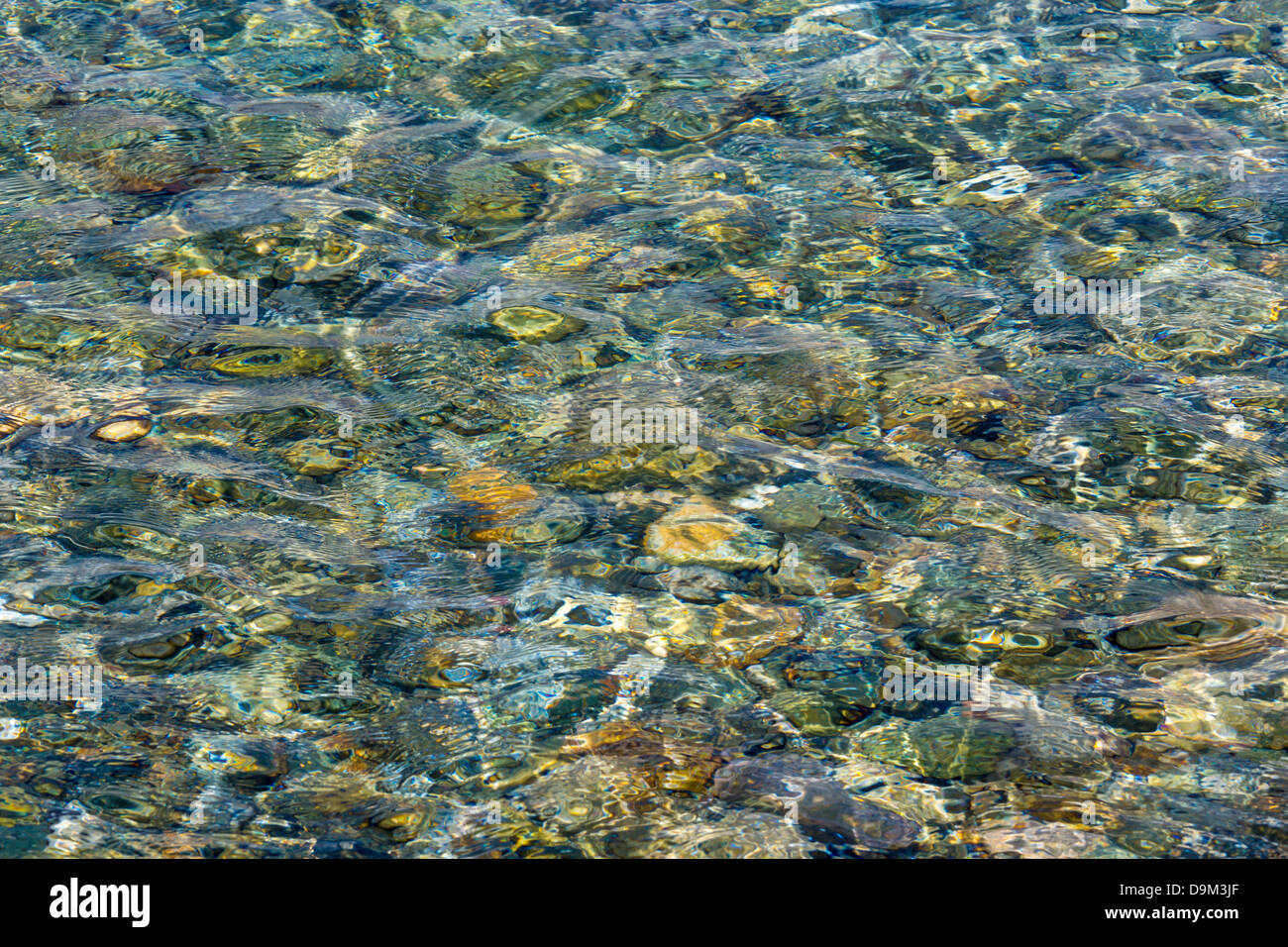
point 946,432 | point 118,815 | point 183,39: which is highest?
point 183,39

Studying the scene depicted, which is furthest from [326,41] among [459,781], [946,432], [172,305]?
[459,781]

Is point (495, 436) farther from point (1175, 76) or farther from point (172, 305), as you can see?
point (1175, 76)

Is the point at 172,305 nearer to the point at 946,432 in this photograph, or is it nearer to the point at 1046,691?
the point at 946,432

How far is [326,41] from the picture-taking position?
6.54 m

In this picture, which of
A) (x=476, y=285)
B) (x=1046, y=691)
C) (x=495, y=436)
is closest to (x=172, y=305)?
(x=476, y=285)

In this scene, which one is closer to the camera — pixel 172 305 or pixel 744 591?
pixel 744 591

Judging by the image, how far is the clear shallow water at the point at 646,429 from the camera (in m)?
3.08

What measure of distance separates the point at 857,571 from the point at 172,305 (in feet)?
9.46

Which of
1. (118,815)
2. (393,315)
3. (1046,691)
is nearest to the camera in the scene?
(118,815)

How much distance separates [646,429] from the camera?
14.1 feet

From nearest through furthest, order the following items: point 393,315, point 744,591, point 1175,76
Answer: point 744,591 < point 393,315 < point 1175,76

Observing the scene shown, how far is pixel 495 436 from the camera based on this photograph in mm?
4301

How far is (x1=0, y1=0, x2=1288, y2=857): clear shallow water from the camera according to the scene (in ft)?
10.1

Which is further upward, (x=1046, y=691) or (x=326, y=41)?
(x=326, y=41)
